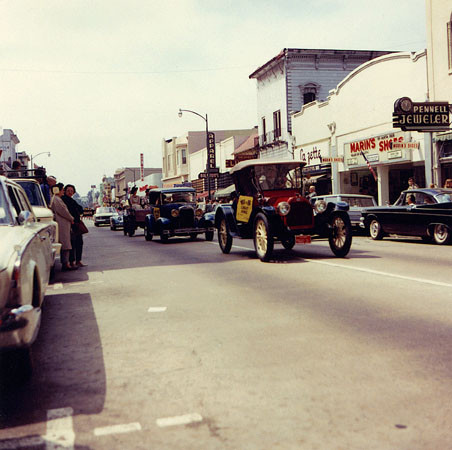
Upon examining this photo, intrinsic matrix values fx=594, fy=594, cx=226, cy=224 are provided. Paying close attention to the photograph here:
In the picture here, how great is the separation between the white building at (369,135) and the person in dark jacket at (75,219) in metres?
16.5

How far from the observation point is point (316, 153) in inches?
1383

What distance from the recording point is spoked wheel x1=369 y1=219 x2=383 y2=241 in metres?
17.8

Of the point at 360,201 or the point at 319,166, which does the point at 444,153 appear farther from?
the point at 319,166

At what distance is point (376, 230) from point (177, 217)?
6.56m

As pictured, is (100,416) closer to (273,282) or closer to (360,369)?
(360,369)

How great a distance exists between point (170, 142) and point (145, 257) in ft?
224

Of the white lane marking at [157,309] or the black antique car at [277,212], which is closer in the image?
the white lane marking at [157,309]

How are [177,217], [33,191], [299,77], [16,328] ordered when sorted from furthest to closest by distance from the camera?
1. [299,77]
2. [177,217]
3. [33,191]
4. [16,328]

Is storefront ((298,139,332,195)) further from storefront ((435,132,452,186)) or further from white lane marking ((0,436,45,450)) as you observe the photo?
white lane marking ((0,436,45,450))

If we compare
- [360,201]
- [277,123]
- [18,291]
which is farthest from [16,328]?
[277,123]

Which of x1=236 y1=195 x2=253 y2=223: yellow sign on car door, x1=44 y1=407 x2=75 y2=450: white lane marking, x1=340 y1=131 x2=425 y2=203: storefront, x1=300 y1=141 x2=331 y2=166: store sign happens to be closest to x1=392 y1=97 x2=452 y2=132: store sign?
x1=340 y1=131 x2=425 y2=203: storefront

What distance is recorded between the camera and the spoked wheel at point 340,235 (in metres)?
12.1

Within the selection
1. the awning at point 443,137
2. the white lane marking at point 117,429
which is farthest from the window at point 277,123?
the white lane marking at point 117,429

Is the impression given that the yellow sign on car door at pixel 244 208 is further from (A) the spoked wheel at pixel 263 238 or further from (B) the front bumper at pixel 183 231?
(B) the front bumper at pixel 183 231
